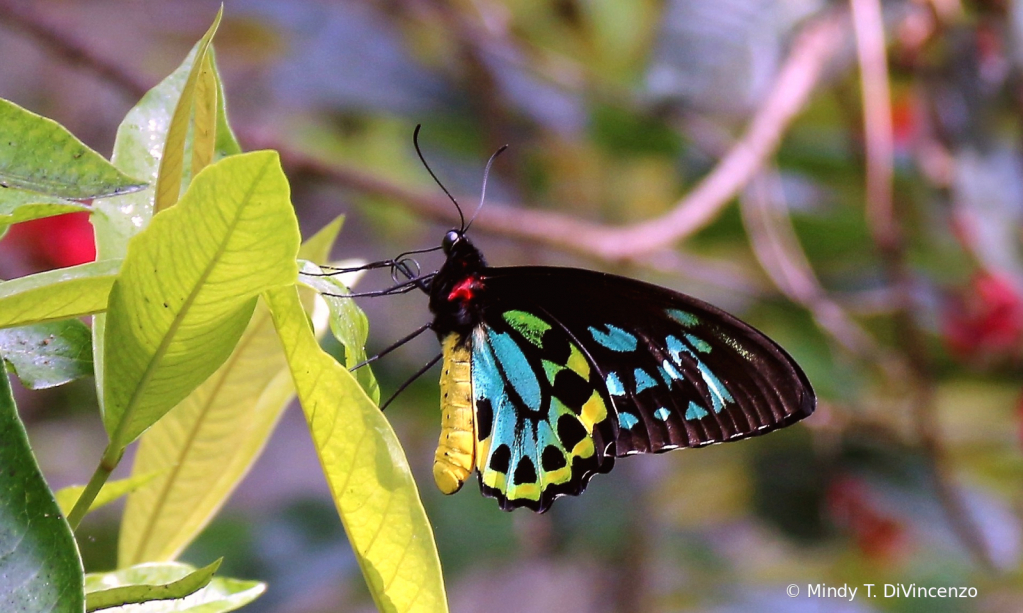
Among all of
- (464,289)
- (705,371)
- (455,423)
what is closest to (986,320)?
(705,371)

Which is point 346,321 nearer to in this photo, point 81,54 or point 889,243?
point 81,54

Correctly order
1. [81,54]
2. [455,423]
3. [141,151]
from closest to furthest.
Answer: [141,151], [455,423], [81,54]

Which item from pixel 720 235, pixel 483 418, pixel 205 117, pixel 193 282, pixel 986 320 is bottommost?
pixel 193 282

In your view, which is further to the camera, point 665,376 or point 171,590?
point 665,376

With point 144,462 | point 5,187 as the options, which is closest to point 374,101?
point 144,462

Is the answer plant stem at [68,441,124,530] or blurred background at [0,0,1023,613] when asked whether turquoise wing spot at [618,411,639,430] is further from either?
plant stem at [68,441,124,530]

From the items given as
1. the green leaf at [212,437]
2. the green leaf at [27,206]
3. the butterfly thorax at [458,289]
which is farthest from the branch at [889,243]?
the green leaf at [27,206]

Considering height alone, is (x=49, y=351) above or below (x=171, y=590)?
above

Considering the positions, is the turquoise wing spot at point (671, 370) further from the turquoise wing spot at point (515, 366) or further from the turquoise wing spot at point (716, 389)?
the turquoise wing spot at point (515, 366)

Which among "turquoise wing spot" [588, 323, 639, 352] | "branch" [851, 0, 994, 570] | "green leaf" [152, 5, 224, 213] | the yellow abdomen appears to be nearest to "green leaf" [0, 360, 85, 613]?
"green leaf" [152, 5, 224, 213]
